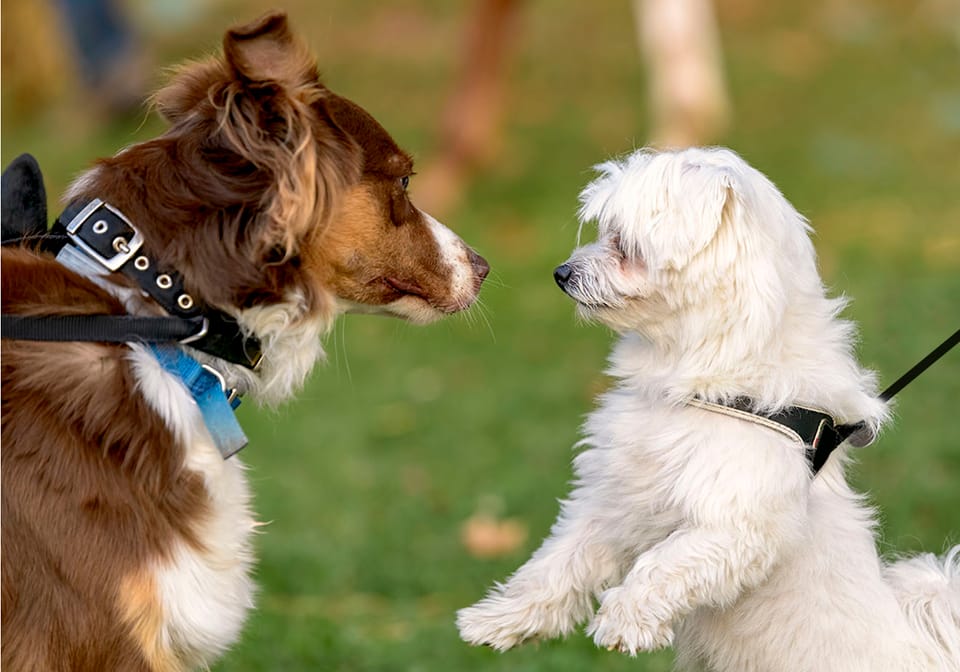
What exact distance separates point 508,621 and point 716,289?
114cm

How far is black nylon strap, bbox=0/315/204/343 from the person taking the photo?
9.86 feet

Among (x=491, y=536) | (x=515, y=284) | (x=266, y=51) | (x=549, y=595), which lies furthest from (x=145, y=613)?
(x=515, y=284)

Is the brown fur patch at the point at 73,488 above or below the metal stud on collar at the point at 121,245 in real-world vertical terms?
below

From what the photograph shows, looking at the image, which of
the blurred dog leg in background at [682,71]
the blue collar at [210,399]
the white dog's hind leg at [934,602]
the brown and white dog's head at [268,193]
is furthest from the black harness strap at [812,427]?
the blurred dog leg in background at [682,71]

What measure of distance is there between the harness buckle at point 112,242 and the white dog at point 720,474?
1.24 metres

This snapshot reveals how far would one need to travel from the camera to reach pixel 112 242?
308 centimetres

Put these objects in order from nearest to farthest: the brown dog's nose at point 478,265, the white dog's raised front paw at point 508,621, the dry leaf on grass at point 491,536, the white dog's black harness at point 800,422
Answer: the white dog's black harness at point 800,422 → the white dog's raised front paw at point 508,621 → the brown dog's nose at point 478,265 → the dry leaf on grass at point 491,536

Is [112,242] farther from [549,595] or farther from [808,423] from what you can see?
[808,423]

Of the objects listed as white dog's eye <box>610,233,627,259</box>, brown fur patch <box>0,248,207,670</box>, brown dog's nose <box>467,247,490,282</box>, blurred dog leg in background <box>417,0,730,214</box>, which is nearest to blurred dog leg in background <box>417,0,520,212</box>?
blurred dog leg in background <box>417,0,730,214</box>

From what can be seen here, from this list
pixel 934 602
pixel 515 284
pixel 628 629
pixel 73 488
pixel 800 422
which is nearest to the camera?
pixel 73 488

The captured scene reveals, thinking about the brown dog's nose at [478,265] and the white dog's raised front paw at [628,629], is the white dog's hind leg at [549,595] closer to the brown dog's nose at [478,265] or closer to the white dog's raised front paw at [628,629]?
the white dog's raised front paw at [628,629]

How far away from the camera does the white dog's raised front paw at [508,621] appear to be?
3.57m

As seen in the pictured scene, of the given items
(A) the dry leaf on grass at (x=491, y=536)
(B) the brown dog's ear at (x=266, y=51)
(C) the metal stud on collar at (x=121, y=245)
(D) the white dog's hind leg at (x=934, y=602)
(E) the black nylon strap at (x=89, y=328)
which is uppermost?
(B) the brown dog's ear at (x=266, y=51)

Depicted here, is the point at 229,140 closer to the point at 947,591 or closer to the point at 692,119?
the point at 947,591
